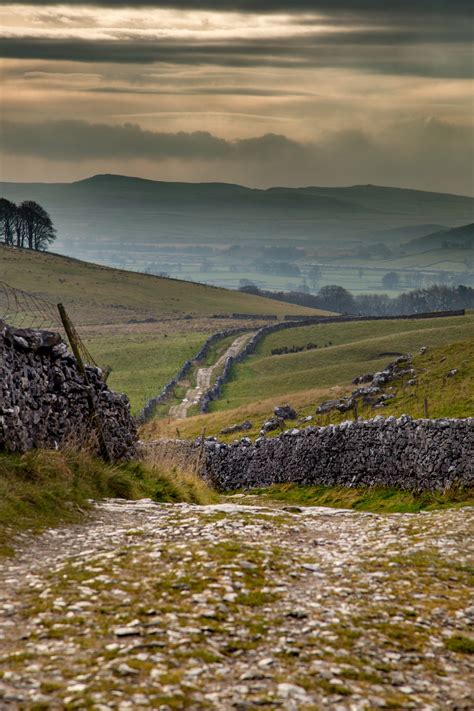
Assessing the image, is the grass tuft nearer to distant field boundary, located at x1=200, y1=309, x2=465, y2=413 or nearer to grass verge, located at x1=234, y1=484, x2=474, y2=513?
grass verge, located at x1=234, y1=484, x2=474, y2=513

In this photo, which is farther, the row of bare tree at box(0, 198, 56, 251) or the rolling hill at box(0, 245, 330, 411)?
the row of bare tree at box(0, 198, 56, 251)

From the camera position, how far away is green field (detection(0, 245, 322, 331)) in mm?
148000

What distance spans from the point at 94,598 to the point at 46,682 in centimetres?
261

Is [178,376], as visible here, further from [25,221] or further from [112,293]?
[25,221]

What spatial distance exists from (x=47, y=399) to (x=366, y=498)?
1125cm

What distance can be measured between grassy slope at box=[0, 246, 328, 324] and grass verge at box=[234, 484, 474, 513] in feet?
342

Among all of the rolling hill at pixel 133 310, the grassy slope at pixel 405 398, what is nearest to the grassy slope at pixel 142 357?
the rolling hill at pixel 133 310

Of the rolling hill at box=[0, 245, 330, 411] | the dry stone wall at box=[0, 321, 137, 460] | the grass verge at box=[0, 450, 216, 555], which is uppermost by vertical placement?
the rolling hill at box=[0, 245, 330, 411]

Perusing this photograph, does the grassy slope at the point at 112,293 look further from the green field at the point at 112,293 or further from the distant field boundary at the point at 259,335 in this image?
the distant field boundary at the point at 259,335

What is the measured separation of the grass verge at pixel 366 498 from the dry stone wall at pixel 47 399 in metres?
7.23

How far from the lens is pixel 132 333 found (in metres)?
119

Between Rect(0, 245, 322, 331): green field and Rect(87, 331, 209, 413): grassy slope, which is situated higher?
→ Rect(0, 245, 322, 331): green field

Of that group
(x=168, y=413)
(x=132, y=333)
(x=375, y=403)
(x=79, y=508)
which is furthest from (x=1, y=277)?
(x=79, y=508)

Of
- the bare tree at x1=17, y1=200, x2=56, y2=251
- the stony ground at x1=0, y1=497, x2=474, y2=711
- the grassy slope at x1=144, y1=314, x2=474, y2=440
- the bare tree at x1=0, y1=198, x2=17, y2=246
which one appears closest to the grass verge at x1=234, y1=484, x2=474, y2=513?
the grassy slope at x1=144, y1=314, x2=474, y2=440
